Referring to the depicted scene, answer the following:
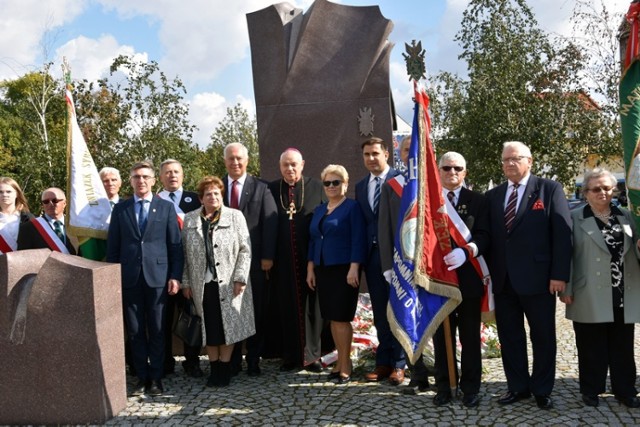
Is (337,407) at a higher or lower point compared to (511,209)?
lower

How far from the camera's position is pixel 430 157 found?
166 inches

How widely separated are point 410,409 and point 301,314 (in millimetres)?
1491

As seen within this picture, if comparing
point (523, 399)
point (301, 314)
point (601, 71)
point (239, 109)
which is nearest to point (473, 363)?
point (523, 399)

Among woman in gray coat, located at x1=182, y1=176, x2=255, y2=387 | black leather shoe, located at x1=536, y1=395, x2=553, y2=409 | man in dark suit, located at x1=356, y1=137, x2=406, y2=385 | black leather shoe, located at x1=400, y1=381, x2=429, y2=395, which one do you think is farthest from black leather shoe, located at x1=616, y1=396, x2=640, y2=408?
woman in gray coat, located at x1=182, y1=176, x2=255, y2=387

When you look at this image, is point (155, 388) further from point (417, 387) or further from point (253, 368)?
point (417, 387)

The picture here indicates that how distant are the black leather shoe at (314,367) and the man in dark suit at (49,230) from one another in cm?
234

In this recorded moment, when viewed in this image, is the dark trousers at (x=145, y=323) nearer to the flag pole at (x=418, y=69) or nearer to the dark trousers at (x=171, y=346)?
the dark trousers at (x=171, y=346)

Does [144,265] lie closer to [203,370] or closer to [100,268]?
[100,268]

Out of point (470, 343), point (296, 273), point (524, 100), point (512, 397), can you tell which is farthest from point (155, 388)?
point (524, 100)

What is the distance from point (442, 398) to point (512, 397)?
507 mm

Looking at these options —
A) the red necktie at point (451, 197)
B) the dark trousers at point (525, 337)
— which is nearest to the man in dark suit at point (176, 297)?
the red necktie at point (451, 197)

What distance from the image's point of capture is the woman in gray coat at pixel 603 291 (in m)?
3.95

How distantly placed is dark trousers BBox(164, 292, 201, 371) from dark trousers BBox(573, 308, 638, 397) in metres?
3.29

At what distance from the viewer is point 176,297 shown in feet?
17.2
